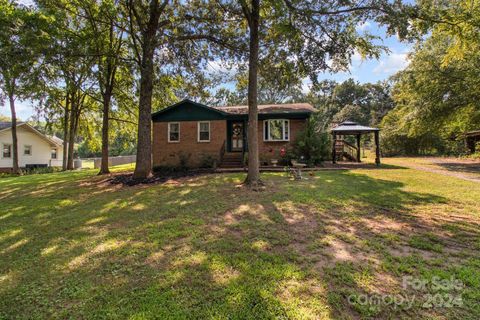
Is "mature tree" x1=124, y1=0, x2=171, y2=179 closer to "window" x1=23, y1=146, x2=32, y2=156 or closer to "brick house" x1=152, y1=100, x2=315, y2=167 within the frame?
"brick house" x1=152, y1=100, x2=315, y2=167

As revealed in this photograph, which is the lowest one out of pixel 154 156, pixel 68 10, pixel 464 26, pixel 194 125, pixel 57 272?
pixel 57 272

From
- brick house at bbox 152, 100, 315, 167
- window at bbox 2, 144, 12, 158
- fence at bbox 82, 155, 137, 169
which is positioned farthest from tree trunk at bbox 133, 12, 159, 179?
window at bbox 2, 144, 12, 158

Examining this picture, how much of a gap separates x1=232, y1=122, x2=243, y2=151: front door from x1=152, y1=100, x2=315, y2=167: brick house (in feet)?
1.76

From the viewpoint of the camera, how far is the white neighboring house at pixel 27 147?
25.1 meters

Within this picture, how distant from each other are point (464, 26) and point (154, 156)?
16.9m

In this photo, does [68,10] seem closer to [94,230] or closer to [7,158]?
[94,230]

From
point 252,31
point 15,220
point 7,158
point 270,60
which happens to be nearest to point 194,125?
point 270,60

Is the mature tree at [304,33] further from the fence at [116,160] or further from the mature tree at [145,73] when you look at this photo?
the fence at [116,160]

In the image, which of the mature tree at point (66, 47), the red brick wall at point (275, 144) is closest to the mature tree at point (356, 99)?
the red brick wall at point (275, 144)

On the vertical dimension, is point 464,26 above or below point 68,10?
below

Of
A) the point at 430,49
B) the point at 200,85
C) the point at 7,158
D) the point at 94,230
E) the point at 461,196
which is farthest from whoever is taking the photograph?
the point at 7,158

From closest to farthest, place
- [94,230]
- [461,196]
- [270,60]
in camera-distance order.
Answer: [94,230] < [461,196] < [270,60]

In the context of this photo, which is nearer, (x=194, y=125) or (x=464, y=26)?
(x=464, y=26)

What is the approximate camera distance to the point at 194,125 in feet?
54.9
